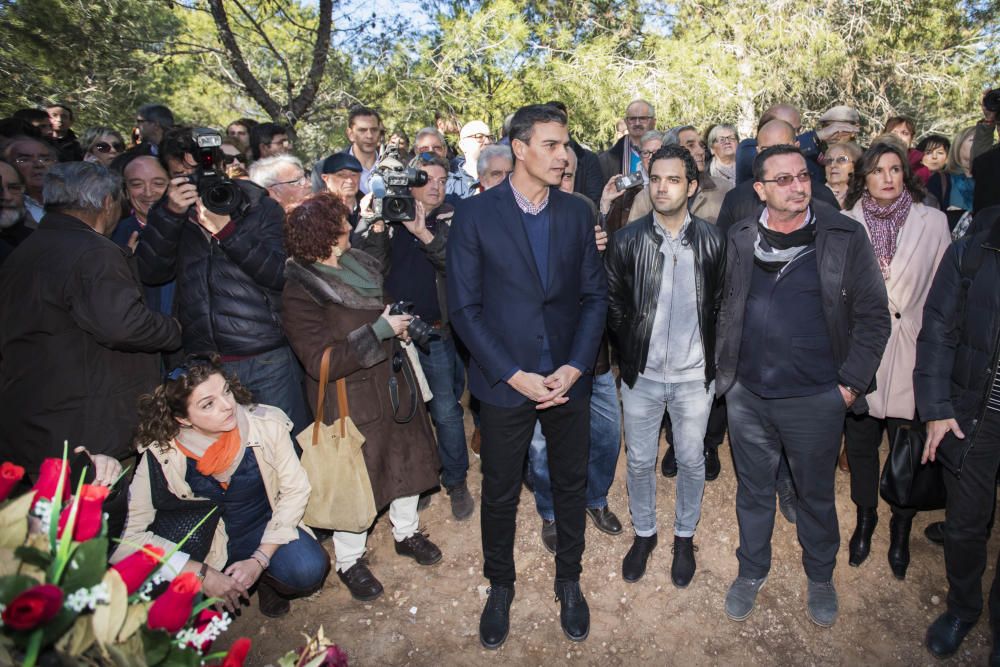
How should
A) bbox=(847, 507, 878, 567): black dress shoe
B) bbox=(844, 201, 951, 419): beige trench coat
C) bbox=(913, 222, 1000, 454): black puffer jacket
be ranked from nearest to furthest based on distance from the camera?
bbox=(913, 222, 1000, 454): black puffer jacket → bbox=(844, 201, 951, 419): beige trench coat → bbox=(847, 507, 878, 567): black dress shoe

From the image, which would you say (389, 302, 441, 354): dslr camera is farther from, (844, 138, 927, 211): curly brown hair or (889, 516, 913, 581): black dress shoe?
(889, 516, 913, 581): black dress shoe

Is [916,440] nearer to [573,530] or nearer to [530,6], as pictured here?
[573,530]

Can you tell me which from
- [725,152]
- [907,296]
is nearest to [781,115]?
[725,152]

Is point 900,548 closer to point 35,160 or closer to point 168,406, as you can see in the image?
point 168,406

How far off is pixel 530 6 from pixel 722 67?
461 centimetres

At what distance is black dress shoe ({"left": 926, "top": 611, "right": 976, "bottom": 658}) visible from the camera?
3.10 metres

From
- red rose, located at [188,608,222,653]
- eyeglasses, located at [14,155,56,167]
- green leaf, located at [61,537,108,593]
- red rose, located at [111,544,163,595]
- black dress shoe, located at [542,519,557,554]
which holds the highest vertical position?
eyeglasses, located at [14,155,56,167]

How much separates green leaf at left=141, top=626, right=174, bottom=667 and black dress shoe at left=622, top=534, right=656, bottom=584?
2.76 meters

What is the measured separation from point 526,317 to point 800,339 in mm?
1345

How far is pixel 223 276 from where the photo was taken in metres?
3.48

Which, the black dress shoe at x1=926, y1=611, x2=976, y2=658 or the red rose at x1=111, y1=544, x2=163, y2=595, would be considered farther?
the black dress shoe at x1=926, y1=611, x2=976, y2=658

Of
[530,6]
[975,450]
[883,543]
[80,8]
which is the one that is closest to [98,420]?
[975,450]

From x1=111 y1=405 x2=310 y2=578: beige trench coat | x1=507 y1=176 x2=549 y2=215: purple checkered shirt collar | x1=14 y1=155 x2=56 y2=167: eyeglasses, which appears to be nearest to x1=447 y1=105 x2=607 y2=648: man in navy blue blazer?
x1=507 y1=176 x2=549 y2=215: purple checkered shirt collar

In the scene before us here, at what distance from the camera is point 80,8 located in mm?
8961
